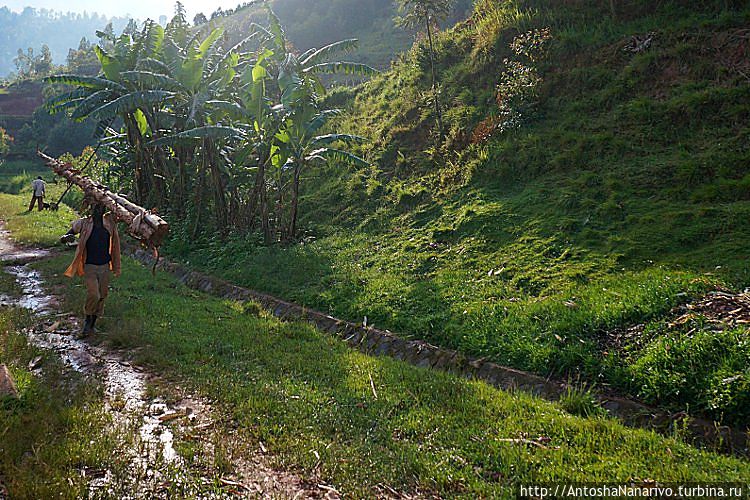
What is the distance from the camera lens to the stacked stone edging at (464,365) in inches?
185

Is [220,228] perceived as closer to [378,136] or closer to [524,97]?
[378,136]

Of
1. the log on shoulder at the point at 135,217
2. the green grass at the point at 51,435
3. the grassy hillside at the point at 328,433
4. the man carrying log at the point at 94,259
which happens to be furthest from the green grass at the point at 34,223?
the green grass at the point at 51,435

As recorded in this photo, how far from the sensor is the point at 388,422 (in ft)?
15.5

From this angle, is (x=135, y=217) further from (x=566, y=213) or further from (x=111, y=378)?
(x=566, y=213)

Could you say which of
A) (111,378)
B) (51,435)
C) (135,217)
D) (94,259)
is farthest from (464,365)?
(94,259)

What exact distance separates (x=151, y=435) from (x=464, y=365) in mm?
3894

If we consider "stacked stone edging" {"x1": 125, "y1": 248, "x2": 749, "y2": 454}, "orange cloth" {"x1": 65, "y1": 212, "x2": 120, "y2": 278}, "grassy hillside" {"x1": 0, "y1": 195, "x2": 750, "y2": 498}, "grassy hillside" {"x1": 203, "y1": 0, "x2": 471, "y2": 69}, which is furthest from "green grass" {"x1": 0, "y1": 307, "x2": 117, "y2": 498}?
"grassy hillside" {"x1": 203, "y1": 0, "x2": 471, "y2": 69}

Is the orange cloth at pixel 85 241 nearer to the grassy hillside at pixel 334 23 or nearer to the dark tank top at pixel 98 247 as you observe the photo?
the dark tank top at pixel 98 247

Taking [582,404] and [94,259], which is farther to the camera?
[94,259]

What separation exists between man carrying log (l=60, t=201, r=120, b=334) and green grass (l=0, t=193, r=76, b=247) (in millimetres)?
9047

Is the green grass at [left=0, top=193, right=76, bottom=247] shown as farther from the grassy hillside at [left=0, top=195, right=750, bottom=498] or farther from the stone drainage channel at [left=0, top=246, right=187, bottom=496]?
the grassy hillside at [left=0, top=195, right=750, bottom=498]

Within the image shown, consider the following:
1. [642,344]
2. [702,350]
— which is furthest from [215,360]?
[702,350]

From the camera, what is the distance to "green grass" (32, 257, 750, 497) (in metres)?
3.86

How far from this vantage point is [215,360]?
628 cm
